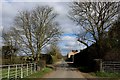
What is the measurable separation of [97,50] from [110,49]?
3.17 metres

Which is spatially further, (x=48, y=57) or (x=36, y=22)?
(x=48, y=57)

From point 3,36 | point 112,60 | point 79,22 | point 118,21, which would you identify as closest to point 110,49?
point 112,60

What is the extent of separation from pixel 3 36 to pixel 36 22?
7.78 metres

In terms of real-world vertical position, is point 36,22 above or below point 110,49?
above

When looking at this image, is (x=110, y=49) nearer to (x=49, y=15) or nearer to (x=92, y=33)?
(x=92, y=33)

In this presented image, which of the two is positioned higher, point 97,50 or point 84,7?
point 84,7

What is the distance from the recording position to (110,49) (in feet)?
114

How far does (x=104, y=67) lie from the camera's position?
3119cm

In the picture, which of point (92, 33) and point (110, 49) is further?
point (92, 33)

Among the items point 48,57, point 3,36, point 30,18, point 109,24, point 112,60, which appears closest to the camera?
point 112,60

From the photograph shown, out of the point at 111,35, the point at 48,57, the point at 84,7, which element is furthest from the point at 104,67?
the point at 48,57

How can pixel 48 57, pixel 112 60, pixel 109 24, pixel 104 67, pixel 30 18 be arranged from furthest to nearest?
pixel 48 57 < pixel 30 18 < pixel 109 24 < pixel 112 60 < pixel 104 67

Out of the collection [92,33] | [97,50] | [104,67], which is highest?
[92,33]

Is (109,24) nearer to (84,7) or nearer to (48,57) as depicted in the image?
(84,7)
